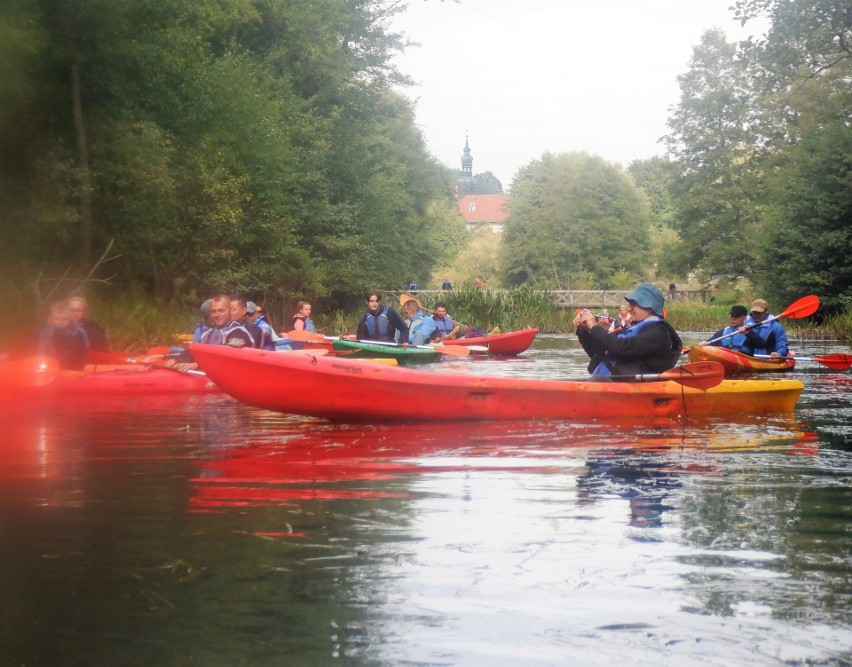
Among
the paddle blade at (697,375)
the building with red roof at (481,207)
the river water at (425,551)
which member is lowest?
the river water at (425,551)

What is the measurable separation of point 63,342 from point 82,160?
7.79m

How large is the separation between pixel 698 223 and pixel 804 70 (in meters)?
16.7

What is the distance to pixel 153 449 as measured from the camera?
8.77m

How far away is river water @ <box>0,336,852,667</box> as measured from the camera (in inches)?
150

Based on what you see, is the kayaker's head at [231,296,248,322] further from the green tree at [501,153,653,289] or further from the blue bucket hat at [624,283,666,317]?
the green tree at [501,153,653,289]

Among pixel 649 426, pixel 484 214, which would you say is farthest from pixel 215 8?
pixel 484 214

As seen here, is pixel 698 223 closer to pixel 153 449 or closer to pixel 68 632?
pixel 153 449

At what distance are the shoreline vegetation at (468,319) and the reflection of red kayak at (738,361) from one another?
8775 mm

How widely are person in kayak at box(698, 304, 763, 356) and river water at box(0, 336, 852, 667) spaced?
6.44 metres

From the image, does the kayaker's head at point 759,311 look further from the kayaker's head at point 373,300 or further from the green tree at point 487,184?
the green tree at point 487,184

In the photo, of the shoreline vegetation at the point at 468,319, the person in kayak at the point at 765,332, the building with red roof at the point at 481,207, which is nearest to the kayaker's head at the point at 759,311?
the person in kayak at the point at 765,332

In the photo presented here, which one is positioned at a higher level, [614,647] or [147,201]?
[147,201]

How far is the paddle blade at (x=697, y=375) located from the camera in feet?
34.5

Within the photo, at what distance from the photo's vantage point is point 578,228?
216 ft
